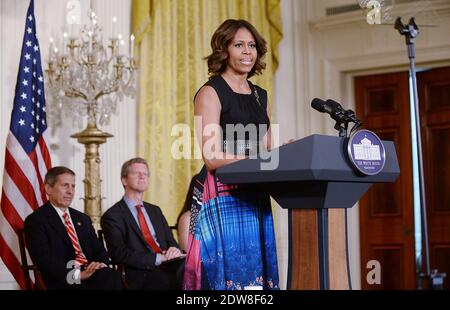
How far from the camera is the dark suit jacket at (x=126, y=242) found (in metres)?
5.01

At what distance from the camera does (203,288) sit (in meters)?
2.77

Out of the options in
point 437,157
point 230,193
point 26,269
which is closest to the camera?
point 230,193

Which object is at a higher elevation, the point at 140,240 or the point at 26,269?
the point at 140,240

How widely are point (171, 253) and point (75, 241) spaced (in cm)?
69

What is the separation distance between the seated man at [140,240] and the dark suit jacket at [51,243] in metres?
0.21

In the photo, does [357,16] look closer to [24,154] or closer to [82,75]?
[82,75]

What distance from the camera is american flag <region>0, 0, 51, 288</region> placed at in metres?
4.98

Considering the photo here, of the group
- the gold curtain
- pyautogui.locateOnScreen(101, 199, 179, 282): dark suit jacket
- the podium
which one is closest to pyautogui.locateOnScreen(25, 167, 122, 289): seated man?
pyautogui.locateOnScreen(101, 199, 179, 282): dark suit jacket

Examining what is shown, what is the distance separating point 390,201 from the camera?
7457 millimetres

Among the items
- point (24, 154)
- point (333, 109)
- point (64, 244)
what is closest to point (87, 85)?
point (24, 154)

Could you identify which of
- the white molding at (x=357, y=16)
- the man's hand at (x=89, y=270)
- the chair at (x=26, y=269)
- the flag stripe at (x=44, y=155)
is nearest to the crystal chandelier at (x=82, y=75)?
the flag stripe at (x=44, y=155)
